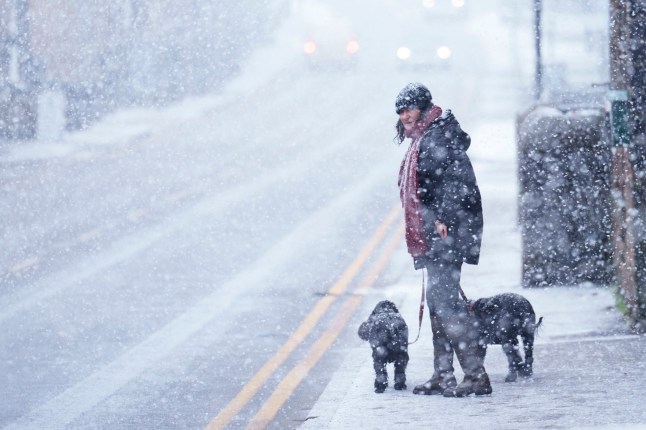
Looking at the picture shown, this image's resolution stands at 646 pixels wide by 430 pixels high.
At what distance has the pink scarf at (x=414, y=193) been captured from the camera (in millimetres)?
7379

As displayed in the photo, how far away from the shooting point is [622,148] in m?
9.69

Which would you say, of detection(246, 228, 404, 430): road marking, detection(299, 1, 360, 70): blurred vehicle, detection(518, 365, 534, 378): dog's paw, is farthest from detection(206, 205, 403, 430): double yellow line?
detection(299, 1, 360, 70): blurred vehicle

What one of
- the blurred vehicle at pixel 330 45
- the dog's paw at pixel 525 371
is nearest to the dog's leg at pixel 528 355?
the dog's paw at pixel 525 371

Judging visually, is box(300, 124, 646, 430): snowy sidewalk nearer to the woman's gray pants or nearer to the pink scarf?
the woman's gray pants

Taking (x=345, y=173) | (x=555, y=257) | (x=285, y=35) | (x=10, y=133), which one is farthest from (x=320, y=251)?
(x=285, y=35)

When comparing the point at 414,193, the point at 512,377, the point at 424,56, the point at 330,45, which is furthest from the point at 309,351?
the point at 330,45

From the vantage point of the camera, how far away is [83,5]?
3544 centimetres

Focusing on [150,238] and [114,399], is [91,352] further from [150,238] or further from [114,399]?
[150,238]

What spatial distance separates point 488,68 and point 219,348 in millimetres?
37620

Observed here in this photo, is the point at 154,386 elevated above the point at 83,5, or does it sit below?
below

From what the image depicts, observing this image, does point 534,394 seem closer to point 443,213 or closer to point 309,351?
point 443,213

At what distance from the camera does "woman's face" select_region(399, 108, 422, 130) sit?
743cm

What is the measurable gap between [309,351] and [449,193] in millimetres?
3271

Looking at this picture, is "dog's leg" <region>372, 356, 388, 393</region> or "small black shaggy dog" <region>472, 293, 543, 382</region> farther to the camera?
"dog's leg" <region>372, 356, 388, 393</region>
